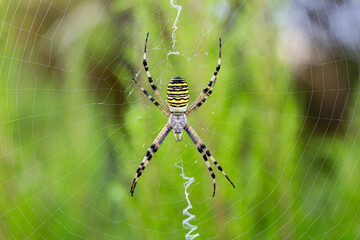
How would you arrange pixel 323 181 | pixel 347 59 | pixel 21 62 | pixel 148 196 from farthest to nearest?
pixel 347 59 < pixel 323 181 < pixel 21 62 < pixel 148 196

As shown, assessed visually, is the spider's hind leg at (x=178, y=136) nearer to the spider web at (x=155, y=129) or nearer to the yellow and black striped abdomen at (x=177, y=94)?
the yellow and black striped abdomen at (x=177, y=94)

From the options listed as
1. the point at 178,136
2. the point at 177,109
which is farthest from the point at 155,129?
the point at 178,136

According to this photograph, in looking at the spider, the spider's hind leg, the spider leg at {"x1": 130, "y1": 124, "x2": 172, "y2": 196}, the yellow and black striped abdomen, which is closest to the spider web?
the spider

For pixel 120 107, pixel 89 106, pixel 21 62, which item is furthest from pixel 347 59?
pixel 21 62

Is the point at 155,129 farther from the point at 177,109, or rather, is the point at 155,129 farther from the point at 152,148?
the point at 177,109

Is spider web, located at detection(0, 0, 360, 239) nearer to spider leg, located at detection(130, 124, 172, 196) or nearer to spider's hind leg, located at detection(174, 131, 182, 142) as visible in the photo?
spider leg, located at detection(130, 124, 172, 196)

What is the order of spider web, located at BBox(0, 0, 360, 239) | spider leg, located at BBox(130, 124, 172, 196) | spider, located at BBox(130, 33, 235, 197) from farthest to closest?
spider leg, located at BBox(130, 124, 172, 196) → spider, located at BBox(130, 33, 235, 197) → spider web, located at BBox(0, 0, 360, 239)

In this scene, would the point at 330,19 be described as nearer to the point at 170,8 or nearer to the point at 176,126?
the point at 170,8
